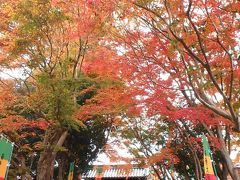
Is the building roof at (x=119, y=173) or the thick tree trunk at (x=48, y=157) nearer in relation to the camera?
the thick tree trunk at (x=48, y=157)

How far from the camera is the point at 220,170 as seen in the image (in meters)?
15.8

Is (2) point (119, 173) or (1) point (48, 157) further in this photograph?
(2) point (119, 173)

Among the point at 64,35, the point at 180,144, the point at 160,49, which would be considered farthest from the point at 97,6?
the point at 180,144

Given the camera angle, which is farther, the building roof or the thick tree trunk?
the building roof

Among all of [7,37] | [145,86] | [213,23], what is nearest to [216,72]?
[213,23]

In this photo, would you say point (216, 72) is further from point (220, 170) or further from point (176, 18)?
point (220, 170)

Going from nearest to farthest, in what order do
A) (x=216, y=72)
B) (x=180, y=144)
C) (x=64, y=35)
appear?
(x=216, y=72) < (x=64, y=35) < (x=180, y=144)

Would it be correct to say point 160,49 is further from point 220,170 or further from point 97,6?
point 220,170

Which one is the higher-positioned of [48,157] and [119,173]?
[119,173]

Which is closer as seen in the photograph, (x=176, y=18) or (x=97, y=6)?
(x=176, y=18)

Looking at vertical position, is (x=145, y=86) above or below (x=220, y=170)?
above

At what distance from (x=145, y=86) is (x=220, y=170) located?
745cm

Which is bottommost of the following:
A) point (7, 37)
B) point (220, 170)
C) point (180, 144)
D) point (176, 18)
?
point (220, 170)

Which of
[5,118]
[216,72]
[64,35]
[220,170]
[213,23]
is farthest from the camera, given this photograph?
[220,170]
